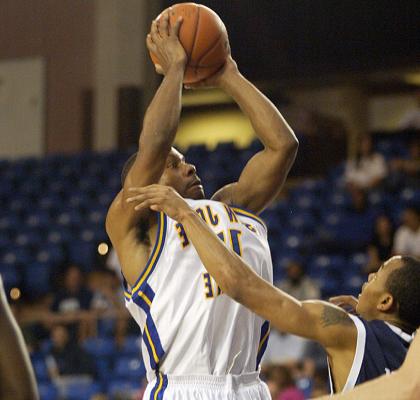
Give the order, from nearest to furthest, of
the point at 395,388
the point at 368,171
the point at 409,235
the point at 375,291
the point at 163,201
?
the point at 395,388, the point at 375,291, the point at 163,201, the point at 409,235, the point at 368,171

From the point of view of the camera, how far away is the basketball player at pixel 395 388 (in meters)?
1.93

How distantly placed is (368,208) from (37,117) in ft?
25.4

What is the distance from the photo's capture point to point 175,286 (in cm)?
357

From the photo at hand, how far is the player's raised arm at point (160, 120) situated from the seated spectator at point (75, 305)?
21.4 ft

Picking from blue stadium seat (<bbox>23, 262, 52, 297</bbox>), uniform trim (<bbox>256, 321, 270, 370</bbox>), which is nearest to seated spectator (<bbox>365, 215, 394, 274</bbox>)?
blue stadium seat (<bbox>23, 262, 52, 297</bbox>)

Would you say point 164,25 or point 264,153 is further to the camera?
point 264,153

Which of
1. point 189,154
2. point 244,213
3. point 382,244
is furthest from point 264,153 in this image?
point 189,154

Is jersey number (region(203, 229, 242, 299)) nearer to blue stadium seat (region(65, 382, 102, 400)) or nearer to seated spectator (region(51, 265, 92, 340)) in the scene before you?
blue stadium seat (region(65, 382, 102, 400))

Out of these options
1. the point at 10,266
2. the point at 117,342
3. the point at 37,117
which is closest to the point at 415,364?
the point at 117,342

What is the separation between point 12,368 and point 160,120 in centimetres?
195

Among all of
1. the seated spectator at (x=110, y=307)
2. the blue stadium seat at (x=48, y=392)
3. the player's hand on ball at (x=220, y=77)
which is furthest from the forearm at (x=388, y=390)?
the seated spectator at (x=110, y=307)

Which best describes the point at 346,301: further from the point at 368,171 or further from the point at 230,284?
the point at 368,171

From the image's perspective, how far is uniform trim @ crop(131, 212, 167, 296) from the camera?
3.57 meters

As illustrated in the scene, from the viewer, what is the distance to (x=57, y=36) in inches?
655
